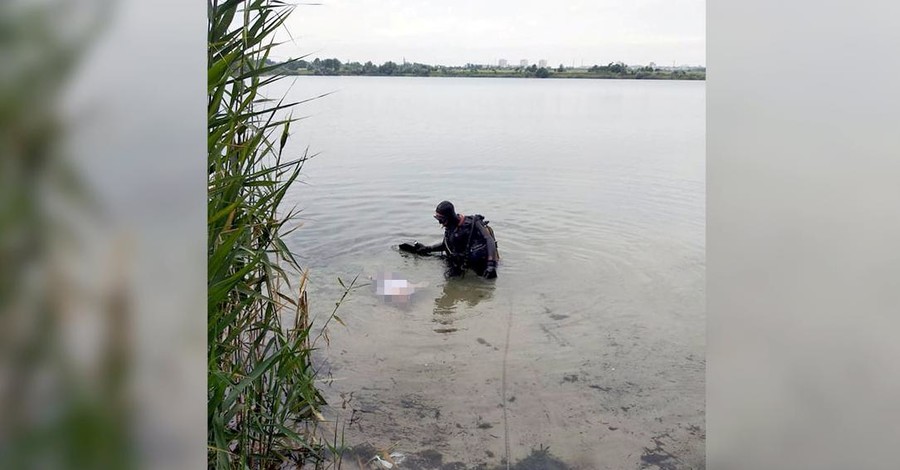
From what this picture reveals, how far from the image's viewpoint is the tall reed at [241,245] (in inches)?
49.2

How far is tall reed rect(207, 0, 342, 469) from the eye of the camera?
1250mm

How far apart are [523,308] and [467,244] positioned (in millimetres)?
699

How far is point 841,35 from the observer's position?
31.1 inches

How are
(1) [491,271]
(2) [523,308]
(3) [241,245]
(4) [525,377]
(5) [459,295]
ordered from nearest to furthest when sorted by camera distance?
(3) [241,245] → (4) [525,377] → (2) [523,308] → (5) [459,295] → (1) [491,271]

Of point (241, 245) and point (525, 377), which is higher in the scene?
point (241, 245)

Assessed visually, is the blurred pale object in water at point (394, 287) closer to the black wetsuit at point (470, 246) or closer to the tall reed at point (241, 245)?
the black wetsuit at point (470, 246)

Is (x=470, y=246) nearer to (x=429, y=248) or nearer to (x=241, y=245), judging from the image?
(x=429, y=248)

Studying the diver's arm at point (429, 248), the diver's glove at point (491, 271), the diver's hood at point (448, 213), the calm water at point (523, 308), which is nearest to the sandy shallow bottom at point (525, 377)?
the calm water at point (523, 308)

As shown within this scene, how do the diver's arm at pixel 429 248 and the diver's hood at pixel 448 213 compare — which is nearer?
the diver's hood at pixel 448 213

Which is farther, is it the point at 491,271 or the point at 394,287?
the point at 491,271

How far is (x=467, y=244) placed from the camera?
4336 mm

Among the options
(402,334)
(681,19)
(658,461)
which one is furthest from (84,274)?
(681,19)

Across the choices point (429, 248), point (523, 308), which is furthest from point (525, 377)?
point (429, 248)

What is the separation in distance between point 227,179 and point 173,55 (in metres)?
0.78
